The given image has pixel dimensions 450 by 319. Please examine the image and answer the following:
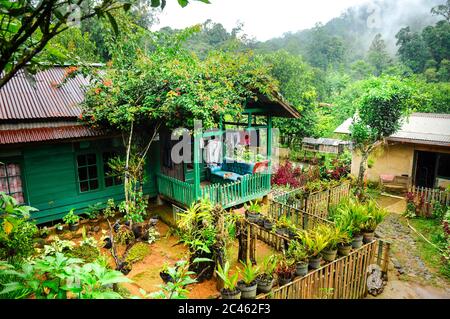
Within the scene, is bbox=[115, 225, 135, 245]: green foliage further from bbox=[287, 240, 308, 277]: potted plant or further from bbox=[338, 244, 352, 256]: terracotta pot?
bbox=[338, 244, 352, 256]: terracotta pot

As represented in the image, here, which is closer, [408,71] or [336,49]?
[408,71]

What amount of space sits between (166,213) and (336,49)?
62.7 m

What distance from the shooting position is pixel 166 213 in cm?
1096

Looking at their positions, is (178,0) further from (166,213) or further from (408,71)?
(408,71)

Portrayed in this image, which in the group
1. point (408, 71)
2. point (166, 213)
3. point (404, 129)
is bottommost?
point (166, 213)

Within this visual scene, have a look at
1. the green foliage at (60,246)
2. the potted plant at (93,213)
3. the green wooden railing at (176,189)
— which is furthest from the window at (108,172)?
the green foliage at (60,246)

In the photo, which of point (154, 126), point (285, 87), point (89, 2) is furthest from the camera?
point (285, 87)

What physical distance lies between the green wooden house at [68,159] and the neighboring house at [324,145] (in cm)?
1171

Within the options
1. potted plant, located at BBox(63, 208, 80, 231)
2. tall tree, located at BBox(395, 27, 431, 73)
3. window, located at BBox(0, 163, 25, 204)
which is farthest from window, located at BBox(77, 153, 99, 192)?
tall tree, located at BBox(395, 27, 431, 73)

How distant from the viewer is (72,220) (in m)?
9.16

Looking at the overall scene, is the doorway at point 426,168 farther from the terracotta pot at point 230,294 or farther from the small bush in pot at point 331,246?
the terracotta pot at point 230,294

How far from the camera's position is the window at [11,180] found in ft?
28.0

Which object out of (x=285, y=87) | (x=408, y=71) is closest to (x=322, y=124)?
(x=285, y=87)

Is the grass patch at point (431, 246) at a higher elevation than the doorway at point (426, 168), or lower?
lower
